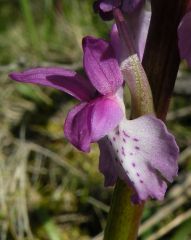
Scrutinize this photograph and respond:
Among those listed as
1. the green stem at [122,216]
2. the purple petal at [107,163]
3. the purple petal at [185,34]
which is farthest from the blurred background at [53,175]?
the purple petal at [185,34]

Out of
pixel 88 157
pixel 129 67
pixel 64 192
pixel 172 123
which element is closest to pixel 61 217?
pixel 64 192

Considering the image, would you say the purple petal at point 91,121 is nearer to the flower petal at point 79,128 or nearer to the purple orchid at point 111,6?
the flower petal at point 79,128

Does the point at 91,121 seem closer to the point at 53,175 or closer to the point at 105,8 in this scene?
the point at 105,8

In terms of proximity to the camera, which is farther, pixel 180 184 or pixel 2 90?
pixel 2 90

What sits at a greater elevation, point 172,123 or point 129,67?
point 129,67

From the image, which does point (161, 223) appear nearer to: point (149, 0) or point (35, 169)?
point (35, 169)

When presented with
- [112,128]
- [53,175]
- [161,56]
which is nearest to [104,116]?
[112,128]

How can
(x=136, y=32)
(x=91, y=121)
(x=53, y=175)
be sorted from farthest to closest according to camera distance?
(x=53, y=175) → (x=136, y=32) → (x=91, y=121)
